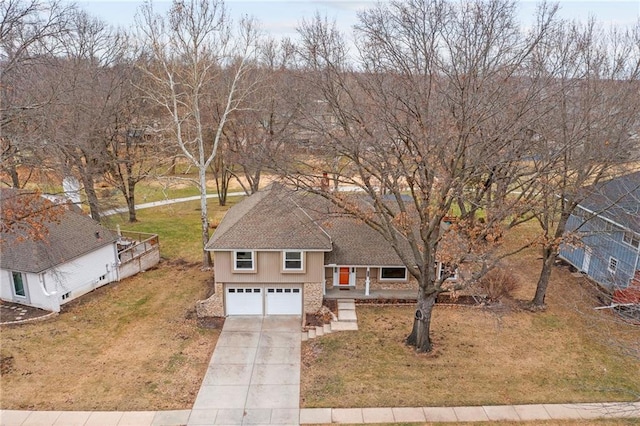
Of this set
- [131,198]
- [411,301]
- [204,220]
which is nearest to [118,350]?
[204,220]

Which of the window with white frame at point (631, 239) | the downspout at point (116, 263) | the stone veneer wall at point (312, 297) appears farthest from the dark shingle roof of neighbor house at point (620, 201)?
the downspout at point (116, 263)

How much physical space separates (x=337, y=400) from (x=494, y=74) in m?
12.1

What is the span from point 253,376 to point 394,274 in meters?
9.19

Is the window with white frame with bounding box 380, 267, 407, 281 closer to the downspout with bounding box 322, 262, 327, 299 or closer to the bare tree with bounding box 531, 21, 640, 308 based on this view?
the downspout with bounding box 322, 262, 327, 299

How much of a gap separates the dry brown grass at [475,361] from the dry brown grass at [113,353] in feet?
15.7

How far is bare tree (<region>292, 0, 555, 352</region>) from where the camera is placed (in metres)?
15.5

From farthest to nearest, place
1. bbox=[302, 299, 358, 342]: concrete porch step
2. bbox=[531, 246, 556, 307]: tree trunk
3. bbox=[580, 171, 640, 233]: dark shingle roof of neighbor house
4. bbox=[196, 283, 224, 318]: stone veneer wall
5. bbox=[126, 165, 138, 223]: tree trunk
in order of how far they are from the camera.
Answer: bbox=[126, 165, 138, 223]: tree trunk, bbox=[531, 246, 556, 307]: tree trunk, bbox=[580, 171, 640, 233]: dark shingle roof of neighbor house, bbox=[196, 283, 224, 318]: stone veneer wall, bbox=[302, 299, 358, 342]: concrete porch step

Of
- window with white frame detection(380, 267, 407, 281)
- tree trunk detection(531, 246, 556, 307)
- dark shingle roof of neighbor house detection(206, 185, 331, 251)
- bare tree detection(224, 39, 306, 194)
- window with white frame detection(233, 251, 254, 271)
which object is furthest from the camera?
bare tree detection(224, 39, 306, 194)

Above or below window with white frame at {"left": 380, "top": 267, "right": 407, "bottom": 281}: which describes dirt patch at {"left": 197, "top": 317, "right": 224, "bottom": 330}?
below

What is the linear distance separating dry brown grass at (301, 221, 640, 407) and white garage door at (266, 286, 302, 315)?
273 cm

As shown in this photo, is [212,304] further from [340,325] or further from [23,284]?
[23,284]

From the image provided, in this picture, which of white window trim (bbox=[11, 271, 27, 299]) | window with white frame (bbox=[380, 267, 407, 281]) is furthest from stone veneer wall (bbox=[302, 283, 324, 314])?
white window trim (bbox=[11, 271, 27, 299])

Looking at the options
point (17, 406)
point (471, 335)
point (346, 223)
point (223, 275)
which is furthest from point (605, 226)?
point (17, 406)

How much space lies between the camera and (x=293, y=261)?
67.8 ft
